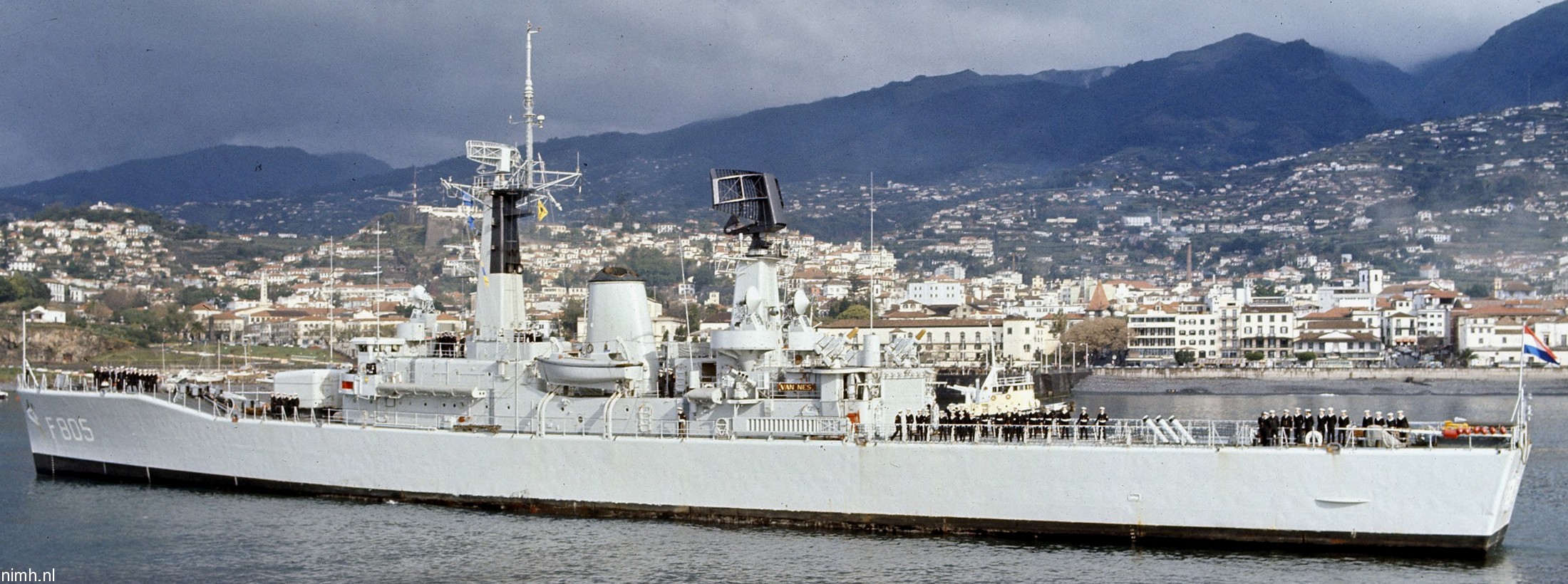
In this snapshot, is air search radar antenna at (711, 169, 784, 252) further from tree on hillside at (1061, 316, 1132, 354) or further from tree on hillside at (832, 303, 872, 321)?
tree on hillside at (1061, 316, 1132, 354)

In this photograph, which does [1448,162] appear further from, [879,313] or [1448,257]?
[879,313]

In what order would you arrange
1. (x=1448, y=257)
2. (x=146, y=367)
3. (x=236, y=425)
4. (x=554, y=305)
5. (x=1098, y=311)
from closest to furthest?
(x=236, y=425) → (x=146, y=367) → (x=554, y=305) → (x=1098, y=311) → (x=1448, y=257)

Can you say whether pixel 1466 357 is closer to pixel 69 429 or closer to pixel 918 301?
pixel 918 301

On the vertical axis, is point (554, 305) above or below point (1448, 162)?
below

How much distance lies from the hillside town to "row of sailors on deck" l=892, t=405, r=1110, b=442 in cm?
3889

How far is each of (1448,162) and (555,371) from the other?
193 metres

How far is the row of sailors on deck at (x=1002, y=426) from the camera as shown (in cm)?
2161

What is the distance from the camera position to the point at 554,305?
9212 centimetres

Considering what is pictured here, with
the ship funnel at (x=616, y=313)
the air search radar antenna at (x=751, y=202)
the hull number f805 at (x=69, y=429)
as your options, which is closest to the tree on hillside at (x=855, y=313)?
the hull number f805 at (x=69, y=429)

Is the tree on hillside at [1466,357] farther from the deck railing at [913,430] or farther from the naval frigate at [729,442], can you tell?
the naval frigate at [729,442]

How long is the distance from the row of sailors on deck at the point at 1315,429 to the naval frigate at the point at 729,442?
7 cm

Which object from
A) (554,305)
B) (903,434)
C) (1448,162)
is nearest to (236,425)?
(903,434)

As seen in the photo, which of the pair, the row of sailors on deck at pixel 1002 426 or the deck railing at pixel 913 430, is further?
the row of sailors on deck at pixel 1002 426

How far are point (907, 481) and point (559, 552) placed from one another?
571cm
